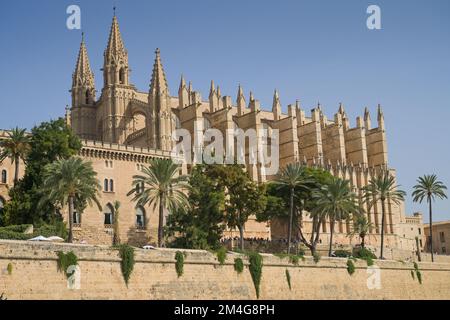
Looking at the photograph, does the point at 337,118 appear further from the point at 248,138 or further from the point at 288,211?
the point at 288,211

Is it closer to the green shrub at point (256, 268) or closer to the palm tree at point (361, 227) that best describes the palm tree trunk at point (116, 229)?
the green shrub at point (256, 268)

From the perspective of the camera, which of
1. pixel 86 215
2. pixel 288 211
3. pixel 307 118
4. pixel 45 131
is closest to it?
pixel 45 131

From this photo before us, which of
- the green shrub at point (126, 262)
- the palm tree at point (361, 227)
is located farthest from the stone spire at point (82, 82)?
the green shrub at point (126, 262)

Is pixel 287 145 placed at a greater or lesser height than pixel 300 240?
greater

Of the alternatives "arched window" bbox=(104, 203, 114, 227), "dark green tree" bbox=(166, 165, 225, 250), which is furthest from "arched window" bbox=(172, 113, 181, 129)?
"dark green tree" bbox=(166, 165, 225, 250)

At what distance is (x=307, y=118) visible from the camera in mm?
A: 92125

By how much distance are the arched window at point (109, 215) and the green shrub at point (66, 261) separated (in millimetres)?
22691

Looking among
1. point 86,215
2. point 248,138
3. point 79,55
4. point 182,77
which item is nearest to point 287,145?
point 248,138

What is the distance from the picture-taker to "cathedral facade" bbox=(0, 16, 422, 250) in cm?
5566

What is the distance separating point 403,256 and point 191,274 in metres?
38.2

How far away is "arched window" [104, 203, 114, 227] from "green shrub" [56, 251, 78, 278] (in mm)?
22691

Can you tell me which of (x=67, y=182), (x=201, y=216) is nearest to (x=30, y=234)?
(x=67, y=182)

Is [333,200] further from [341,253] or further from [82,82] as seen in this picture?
[82,82]

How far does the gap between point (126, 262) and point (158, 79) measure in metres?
33.7
